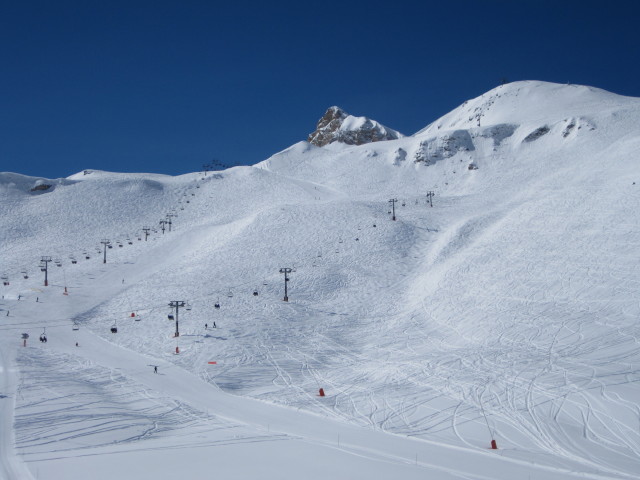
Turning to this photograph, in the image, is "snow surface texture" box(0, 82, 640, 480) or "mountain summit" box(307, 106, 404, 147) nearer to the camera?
"snow surface texture" box(0, 82, 640, 480)

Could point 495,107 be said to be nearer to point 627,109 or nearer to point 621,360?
point 627,109

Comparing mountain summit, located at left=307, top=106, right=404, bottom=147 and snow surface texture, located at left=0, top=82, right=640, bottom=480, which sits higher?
mountain summit, located at left=307, top=106, right=404, bottom=147

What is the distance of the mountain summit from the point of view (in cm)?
16138

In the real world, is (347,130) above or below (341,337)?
above

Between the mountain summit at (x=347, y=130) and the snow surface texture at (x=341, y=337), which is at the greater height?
the mountain summit at (x=347, y=130)

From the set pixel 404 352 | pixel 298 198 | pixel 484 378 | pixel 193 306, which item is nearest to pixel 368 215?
pixel 298 198

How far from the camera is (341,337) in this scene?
110 ft

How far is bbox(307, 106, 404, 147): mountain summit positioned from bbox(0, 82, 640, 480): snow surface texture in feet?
267

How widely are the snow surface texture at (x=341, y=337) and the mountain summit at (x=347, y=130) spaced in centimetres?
8141

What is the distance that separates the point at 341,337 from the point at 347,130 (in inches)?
5449

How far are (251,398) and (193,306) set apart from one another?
17874 mm

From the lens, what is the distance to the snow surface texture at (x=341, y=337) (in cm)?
1494

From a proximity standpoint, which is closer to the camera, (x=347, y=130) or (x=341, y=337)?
(x=341, y=337)

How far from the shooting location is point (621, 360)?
73.3ft
